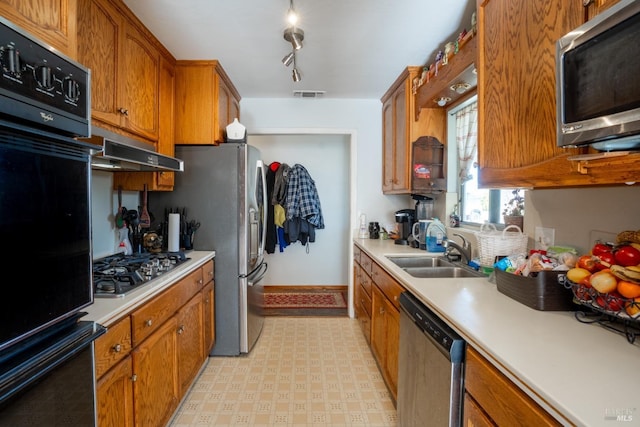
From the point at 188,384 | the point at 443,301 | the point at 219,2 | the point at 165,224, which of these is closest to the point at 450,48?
the point at 219,2

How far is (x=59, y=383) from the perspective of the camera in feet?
Result: 2.70

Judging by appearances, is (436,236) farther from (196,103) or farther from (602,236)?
(196,103)

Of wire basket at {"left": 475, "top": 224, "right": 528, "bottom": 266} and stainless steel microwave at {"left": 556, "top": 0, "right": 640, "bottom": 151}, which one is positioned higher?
stainless steel microwave at {"left": 556, "top": 0, "right": 640, "bottom": 151}

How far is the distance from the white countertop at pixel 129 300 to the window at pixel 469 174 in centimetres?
197

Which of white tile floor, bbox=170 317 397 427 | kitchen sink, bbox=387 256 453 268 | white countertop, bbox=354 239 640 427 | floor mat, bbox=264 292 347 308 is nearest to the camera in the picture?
white countertop, bbox=354 239 640 427

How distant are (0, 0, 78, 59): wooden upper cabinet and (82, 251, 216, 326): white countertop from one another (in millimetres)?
899

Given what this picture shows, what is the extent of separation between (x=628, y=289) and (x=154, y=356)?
71.9 inches

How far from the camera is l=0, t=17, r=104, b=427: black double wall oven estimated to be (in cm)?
69

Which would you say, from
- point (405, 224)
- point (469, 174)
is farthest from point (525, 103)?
point (405, 224)

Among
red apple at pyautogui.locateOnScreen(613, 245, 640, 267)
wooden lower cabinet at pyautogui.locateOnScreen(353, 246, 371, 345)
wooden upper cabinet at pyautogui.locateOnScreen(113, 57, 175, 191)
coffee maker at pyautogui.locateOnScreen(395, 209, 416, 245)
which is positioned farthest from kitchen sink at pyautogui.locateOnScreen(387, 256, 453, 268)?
wooden upper cabinet at pyautogui.locateOnScreen(113, 57, 175, 191)

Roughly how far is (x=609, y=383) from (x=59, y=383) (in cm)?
134

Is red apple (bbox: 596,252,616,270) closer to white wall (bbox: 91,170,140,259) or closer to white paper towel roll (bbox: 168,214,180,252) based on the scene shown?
white paper towel roll (bbox: 168,214,180,252)

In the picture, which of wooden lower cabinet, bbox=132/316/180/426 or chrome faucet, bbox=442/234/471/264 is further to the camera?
chrome faucet, bbox=442/234/471/264

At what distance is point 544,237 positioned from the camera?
1.48 metres
